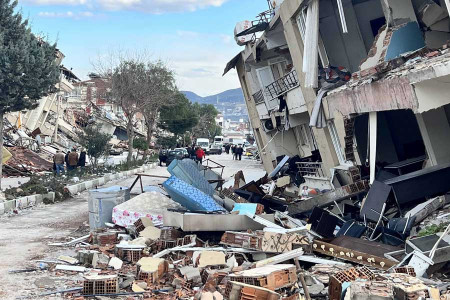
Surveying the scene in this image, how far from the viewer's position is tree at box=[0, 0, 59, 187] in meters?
18.3

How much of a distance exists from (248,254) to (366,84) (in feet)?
15.1

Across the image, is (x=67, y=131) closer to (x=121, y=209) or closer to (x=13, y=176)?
(x=13, y=176)

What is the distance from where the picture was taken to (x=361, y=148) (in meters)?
14.8

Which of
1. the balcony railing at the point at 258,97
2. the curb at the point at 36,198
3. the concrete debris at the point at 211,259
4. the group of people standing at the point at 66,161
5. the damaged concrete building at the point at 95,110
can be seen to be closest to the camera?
the concrete debris at the point at 211,259

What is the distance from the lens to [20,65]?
59.7 ft

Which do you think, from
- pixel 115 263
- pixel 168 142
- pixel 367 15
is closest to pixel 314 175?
pixel 367 15

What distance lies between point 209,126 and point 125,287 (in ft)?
315

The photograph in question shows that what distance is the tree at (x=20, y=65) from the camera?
18344 millimetres

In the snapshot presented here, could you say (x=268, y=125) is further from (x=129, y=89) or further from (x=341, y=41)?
(x=129, y=89)

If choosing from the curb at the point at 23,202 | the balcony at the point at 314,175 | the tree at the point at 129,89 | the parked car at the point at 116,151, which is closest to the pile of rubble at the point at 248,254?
the curb at the point at 23,202

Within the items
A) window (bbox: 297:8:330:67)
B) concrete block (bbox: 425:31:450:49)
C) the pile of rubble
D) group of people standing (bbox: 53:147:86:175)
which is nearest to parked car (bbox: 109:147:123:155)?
group of people standing (bbox: 53:147:86:175)

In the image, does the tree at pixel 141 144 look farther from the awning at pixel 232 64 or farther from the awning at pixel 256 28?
the awning at pixel 256 28

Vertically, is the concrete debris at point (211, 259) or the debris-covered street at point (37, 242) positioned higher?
the debris-covered street at point (37, 242)

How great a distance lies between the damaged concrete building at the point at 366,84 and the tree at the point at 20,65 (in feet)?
26.0
